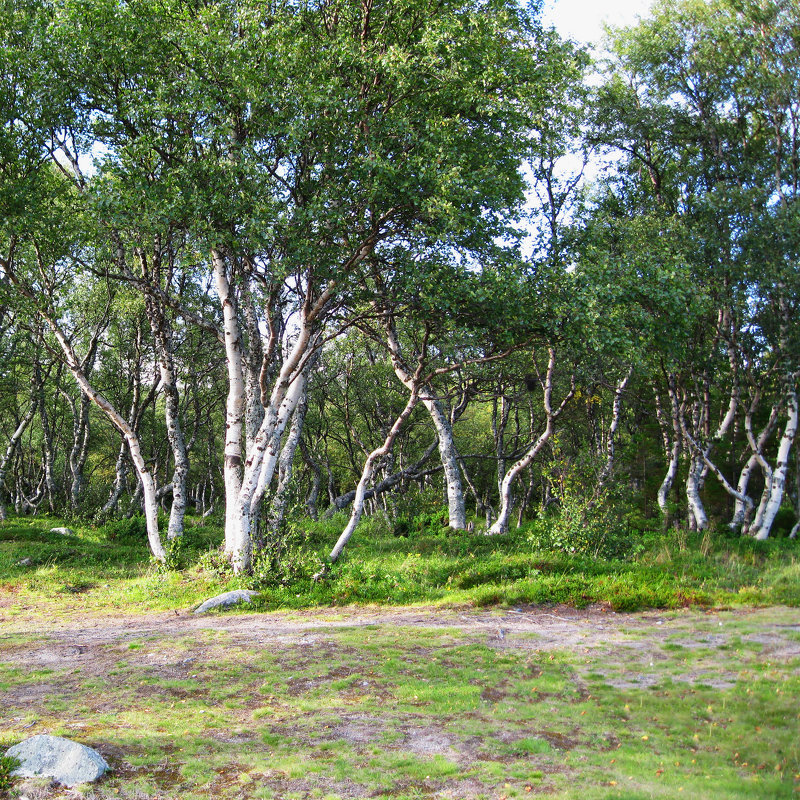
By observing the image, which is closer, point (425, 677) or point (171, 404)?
point (425, 677)

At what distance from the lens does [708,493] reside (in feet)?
109

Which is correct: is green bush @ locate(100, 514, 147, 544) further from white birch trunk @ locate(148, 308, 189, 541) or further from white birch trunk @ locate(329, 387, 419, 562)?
white birch trunk @ locate(329, 387, 419, 562)

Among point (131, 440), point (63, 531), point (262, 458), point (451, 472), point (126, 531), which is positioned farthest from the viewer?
point (126, 531)

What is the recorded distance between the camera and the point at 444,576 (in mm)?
16453

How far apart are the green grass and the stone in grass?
44 cm

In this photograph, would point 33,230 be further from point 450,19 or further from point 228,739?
point 228,739

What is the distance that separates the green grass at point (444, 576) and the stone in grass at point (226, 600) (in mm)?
437

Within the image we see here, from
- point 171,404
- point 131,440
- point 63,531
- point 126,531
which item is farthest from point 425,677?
point 63,531

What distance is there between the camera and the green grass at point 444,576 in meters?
14.5

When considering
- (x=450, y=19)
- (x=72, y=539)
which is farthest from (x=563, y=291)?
(x=72, y=539)

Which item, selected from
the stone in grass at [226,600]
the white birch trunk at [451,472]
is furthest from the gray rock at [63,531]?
the white birch trunk at [451,472]

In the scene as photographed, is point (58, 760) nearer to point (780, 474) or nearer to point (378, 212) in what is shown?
point (378, 212)

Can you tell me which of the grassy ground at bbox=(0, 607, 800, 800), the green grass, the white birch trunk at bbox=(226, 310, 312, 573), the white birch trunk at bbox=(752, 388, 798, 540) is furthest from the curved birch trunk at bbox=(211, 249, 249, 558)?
the white birch trunk at bbox=(752, 388, 798, 540)

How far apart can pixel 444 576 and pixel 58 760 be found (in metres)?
11.2
